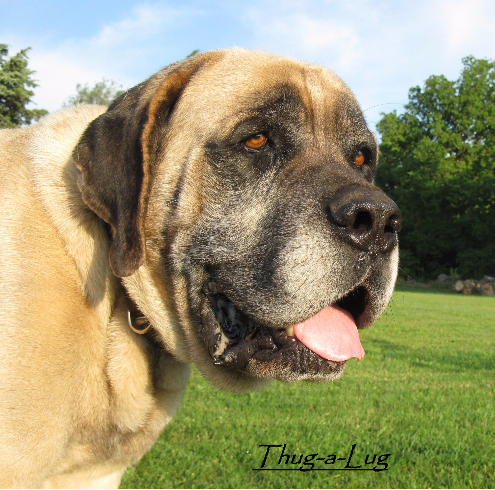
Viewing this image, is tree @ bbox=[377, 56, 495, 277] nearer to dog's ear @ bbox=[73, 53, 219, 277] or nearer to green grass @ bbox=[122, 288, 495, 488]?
green grass @ bbox=[122, 288, 495, 488]

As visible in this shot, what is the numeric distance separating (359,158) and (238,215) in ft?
2.98

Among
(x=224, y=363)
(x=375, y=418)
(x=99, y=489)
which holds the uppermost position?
(x=224, y=363)

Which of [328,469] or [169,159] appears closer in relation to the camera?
[169,159]

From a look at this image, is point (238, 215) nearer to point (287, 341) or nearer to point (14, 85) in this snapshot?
point (287, 341)

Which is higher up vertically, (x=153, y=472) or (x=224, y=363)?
(x=224, y=363)

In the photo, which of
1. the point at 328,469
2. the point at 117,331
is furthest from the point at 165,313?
the point at 328,469

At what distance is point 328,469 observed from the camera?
367cm

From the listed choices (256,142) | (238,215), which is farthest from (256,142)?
(238,215)

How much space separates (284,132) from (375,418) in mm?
3349

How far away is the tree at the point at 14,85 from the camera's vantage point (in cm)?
1914

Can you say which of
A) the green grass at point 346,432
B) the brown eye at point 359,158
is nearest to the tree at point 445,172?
the green grass at point 346,432

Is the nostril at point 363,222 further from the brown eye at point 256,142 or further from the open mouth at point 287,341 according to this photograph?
the brown eye at point 256,142

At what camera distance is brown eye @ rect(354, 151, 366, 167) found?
2821 mm

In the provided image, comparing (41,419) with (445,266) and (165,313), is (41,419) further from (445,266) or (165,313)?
(445,266)
